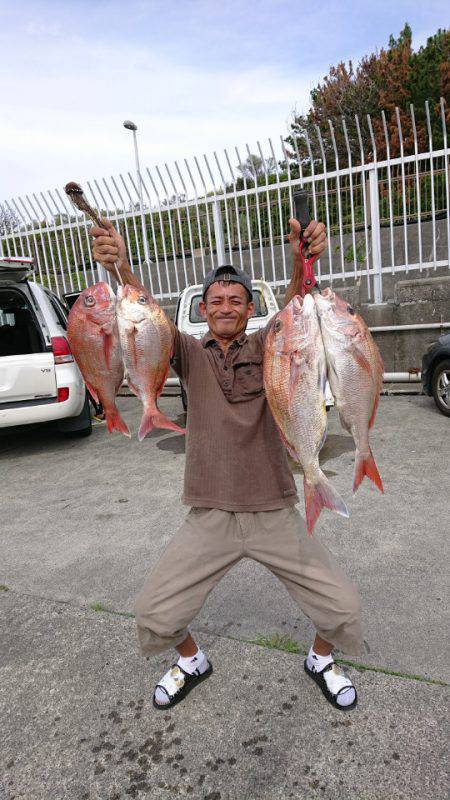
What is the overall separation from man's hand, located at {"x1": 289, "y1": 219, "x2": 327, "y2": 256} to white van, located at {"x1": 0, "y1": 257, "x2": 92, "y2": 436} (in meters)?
3.80

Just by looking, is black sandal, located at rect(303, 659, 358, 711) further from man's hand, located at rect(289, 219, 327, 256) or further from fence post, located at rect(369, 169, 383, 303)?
fence post, located at rect(369, 169, 383, 303)

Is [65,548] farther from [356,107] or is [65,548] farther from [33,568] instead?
[356,107]

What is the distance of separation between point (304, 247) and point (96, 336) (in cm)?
78

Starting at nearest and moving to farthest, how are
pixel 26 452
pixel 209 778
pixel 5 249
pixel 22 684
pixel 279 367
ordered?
1. pixel 279 367
2. pixel 209 778
3. pixel 22 684
4. pixel 26 452
5. pixel 5 249

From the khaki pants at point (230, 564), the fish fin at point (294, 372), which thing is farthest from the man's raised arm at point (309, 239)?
the khaki pants at point (230, 564)

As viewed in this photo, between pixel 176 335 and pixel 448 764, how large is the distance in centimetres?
170

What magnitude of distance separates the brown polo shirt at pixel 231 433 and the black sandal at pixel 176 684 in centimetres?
70

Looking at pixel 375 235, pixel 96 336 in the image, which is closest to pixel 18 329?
pixel 96 336

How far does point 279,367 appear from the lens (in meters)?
1.59

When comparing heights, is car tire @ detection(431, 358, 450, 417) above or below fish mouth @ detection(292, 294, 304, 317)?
below

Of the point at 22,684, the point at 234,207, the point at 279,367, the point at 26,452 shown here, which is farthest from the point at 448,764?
the point at 234,207

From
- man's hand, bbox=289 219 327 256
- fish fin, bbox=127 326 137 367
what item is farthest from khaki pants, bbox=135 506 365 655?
man's hand, bbox=289 219 327 256

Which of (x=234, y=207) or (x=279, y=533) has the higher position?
(x=234, y=207)

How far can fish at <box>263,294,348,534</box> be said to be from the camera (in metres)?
1.56
